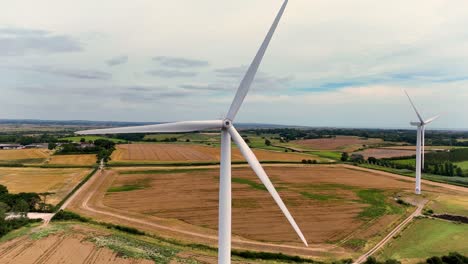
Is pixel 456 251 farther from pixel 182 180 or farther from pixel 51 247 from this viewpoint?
pixel 182 180

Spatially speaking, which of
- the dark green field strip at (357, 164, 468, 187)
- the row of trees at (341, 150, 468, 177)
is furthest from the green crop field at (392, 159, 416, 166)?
the dark green field strip at (357, 164, 468, 187)

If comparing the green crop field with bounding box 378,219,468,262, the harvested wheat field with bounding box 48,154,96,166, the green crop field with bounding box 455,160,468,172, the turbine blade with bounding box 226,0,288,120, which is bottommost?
the green crop field with bounding box 378,219,468,262

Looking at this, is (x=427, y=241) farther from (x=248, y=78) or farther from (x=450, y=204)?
(x=248, y=78)

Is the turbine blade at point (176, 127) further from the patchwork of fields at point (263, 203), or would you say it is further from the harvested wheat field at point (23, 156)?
the harvested wheat field at point (23, 156)

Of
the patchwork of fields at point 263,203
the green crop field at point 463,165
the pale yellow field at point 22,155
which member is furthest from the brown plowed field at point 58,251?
the green crop field at point 463,165

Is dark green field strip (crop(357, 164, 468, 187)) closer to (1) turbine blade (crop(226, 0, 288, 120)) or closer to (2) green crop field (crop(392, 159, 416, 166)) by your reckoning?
(2) green crop field (crop(392, 159, 416, 166))

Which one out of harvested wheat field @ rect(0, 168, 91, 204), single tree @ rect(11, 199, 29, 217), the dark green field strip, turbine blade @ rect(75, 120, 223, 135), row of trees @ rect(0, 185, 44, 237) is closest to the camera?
turbine blade @ rect(75, 120, 223, 135)
